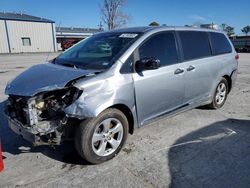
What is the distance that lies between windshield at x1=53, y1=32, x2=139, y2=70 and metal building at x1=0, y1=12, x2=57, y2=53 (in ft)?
129

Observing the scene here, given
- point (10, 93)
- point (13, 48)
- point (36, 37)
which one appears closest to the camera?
point (10, 93)

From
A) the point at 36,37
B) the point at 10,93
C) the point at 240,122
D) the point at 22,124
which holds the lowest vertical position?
the point at 240,122

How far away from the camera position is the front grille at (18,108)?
3.41 metres

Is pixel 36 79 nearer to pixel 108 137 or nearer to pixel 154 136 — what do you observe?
pixel 108 137

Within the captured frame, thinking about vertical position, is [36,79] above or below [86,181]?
above

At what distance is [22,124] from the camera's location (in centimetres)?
337

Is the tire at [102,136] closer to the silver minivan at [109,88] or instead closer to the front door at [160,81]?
the silver minivan at [109,88]

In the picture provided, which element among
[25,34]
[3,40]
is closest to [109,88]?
[3,40]

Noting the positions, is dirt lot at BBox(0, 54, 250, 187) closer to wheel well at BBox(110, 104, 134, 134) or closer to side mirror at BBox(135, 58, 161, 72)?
wheel well at BBox(110, 104, 134, 134)

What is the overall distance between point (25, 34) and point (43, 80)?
4288 centimetres

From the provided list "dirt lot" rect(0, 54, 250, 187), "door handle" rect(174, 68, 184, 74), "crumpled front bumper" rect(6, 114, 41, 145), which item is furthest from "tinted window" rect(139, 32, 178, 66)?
"crumpled front bumper" rect(6, 114, 41, 145)

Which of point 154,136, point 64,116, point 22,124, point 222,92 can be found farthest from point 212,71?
point 22,124

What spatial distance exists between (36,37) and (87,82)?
144ft

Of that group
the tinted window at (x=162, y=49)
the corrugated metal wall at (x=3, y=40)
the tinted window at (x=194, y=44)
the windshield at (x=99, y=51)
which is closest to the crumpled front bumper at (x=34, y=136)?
the windshield at (x=99, y=51)
